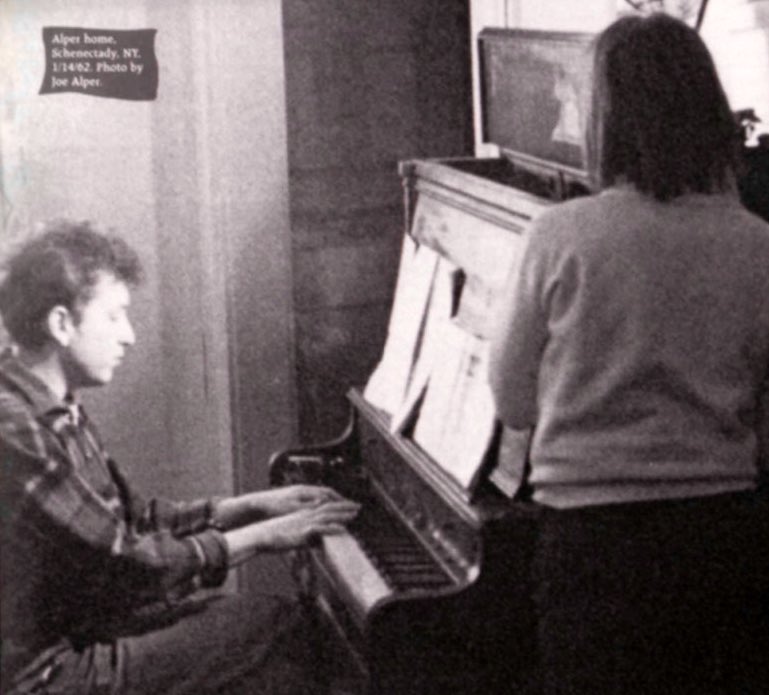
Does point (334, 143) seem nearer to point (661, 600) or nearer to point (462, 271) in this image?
point (462, 271)

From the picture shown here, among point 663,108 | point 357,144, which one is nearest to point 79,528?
point 663,108

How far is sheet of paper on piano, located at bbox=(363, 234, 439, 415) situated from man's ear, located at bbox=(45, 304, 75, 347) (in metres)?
0.70

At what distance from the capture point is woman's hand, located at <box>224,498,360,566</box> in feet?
8.36

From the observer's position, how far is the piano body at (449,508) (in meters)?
2.22

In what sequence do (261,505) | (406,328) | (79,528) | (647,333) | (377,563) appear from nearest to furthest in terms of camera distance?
(647,333), (79,528), (377,563), (261,505), (406,328)

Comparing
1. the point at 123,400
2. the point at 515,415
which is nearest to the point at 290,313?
the point at 123,400

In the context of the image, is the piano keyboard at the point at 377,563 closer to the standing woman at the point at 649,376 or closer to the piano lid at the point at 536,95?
the standing woman at the point at 649,376

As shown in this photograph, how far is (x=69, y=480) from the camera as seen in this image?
232 centimetres

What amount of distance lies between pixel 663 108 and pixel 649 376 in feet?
1.20

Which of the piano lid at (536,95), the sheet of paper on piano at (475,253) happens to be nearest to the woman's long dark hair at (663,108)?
the piano lid at (536,95)

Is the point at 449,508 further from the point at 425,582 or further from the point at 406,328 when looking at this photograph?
the point at 406,328

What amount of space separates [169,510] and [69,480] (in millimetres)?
491

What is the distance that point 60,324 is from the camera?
2.50m

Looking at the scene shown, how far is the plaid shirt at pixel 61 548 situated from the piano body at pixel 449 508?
0.31m
